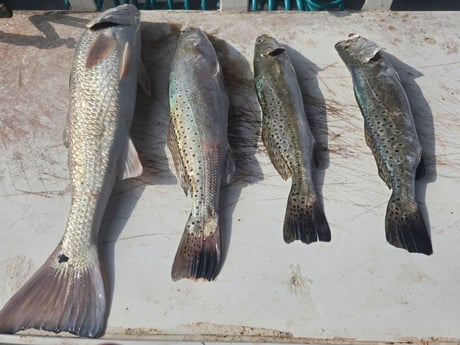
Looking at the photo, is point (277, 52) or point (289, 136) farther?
point (277, 52)

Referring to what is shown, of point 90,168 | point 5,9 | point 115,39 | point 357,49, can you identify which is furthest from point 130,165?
point 357,49

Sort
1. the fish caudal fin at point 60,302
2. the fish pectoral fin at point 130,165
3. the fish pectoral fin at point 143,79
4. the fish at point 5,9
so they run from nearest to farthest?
the fish caudal fin at point 60,302 → the fish pectoral fin at point 130,165 → the fish pectoral fin at point 143,79 → the fish at point 5,9

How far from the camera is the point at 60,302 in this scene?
190 cm

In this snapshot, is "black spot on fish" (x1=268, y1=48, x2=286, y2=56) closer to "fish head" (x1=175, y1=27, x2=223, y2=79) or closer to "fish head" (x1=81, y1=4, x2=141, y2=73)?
"fish head" (x1=175, y1=27, x2=223, y2=79)

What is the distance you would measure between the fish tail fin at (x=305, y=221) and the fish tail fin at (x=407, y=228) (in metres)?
0.32

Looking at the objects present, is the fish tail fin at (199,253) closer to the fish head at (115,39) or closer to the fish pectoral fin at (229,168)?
the fish pectoral fin at (229,168)

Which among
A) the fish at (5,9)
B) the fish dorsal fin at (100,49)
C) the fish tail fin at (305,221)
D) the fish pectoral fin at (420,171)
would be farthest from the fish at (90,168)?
the fish pectoral fin at (420,171)

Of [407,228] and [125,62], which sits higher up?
[125,62]

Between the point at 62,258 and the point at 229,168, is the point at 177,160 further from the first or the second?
the point at 62,258

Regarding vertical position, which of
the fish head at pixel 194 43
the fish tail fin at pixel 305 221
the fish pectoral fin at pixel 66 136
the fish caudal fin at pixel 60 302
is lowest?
the fish caudal fin at pixel 60 302

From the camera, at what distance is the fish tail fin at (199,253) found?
205 cm

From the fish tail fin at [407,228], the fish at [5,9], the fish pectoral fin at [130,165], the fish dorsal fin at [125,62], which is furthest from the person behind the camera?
the fish at [5,9]

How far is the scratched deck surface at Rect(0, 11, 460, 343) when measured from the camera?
1.98 meters

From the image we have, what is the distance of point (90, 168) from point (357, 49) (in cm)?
179
